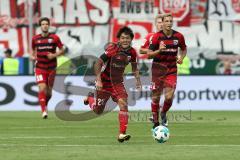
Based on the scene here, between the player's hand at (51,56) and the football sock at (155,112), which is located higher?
the player's hand at (51,56)

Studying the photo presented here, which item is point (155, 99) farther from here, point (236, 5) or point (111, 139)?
point (236, 5)

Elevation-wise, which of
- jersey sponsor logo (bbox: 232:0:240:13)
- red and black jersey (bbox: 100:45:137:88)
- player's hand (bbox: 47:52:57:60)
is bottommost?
player's hand (bbox: 47:52:57:60)

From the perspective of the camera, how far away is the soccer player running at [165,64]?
16547 millimetres

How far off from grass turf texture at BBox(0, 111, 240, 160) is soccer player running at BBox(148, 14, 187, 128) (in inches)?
27.2

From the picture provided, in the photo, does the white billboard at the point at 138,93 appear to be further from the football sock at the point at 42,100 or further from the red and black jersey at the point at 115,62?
the red and black jersey at the point at 115,62

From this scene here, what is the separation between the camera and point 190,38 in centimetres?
3581

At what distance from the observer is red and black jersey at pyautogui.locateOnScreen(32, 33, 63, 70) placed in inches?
854

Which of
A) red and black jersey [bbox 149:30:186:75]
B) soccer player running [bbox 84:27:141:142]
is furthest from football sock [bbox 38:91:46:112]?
soccer player running [bbox 84:27:141:142]

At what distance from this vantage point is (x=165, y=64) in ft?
55.2

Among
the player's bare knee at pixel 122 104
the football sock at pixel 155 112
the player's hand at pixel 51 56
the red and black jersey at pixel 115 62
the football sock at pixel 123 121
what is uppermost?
the red and black jersey at pixel 115 62

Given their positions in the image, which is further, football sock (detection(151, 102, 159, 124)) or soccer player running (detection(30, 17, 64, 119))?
soccer player running (detection(30, 17, 64, 119))

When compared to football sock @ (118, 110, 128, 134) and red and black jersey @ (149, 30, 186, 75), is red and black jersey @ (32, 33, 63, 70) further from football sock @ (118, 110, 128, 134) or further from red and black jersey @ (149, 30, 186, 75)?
football sock @ (118, 110, 128, 134)

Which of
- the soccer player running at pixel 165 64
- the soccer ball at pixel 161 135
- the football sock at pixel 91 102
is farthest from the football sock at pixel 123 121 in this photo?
the soccer player running at pixel 165 64

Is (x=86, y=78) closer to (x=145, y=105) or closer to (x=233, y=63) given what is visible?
(x=145, y=105)
